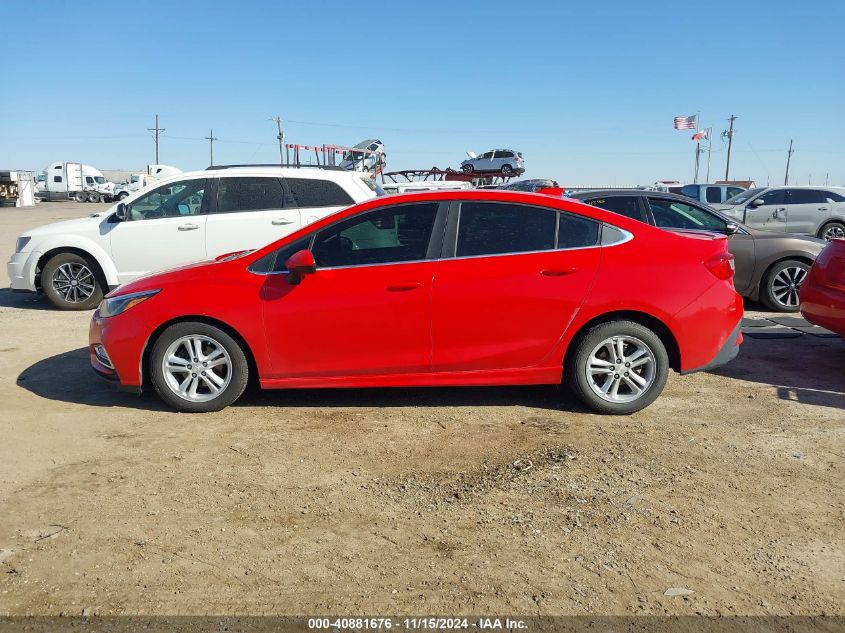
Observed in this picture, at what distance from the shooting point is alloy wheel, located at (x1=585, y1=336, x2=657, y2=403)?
16.4ft

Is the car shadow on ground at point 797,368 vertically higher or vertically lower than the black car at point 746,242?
lower

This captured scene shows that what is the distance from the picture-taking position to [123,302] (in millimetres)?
5152

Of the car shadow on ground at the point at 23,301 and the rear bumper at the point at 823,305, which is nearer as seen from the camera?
the rear bumper at the point at 823,305

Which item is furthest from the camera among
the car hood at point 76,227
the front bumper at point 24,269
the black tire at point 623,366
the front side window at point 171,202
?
the front bumper at point 24,269

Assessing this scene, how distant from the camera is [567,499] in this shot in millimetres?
3768

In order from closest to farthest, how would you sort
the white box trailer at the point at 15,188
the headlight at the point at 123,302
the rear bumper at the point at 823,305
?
1. the headlight at the point at 123,302
2. the rear bumper at the point at 823,305
3. the white box trailer at the point at 15,188

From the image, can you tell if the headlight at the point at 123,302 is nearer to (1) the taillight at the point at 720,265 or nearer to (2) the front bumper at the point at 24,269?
(1) the taillight at the point at 720,265

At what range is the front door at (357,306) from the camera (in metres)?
4.91

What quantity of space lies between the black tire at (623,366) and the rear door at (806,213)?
13.8 meters

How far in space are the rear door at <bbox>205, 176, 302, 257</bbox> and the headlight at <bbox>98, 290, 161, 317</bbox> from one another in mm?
3624

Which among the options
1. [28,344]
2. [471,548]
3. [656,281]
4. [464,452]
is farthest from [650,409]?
[28,344]

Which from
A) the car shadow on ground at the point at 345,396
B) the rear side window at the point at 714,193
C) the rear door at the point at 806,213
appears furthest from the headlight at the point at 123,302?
the rear side window at the point at 714,193

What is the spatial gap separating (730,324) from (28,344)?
6.82 metres

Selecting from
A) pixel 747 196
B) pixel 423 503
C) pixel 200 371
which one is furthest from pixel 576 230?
pixel 747 196
